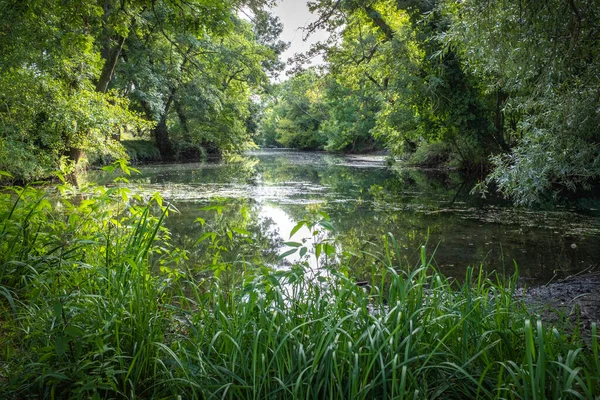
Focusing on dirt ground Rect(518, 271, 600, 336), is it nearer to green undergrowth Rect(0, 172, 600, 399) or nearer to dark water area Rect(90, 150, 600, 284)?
dark water area Rect(90, 150, 600, 284)

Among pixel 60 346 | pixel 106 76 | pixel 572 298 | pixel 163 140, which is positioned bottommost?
pixel 572 298

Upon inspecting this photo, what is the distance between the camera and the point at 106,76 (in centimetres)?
1301

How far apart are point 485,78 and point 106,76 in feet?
36.4

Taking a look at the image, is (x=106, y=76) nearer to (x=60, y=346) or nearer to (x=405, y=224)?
(x=405, y=224)

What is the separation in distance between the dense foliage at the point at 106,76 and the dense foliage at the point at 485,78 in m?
1.85

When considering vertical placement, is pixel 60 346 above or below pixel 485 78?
below

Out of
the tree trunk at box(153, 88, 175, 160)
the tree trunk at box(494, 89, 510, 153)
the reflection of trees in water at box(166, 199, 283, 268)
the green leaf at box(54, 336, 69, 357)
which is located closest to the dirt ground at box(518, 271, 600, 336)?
the reflection of trees in water at box(166, 199, 283, 268)

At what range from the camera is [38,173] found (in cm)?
1137

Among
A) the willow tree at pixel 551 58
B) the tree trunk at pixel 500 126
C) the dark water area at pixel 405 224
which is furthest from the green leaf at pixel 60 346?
the tree trunk at pixel 500 126

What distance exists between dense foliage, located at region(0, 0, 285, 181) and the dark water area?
226cm

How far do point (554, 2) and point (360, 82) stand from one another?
50.3 ft

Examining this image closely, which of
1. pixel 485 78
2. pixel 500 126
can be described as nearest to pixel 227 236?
pixel 485 78

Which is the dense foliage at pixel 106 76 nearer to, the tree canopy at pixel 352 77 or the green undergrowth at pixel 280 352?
the tree canopy at pixel 352 77

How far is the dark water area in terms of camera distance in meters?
5.50
